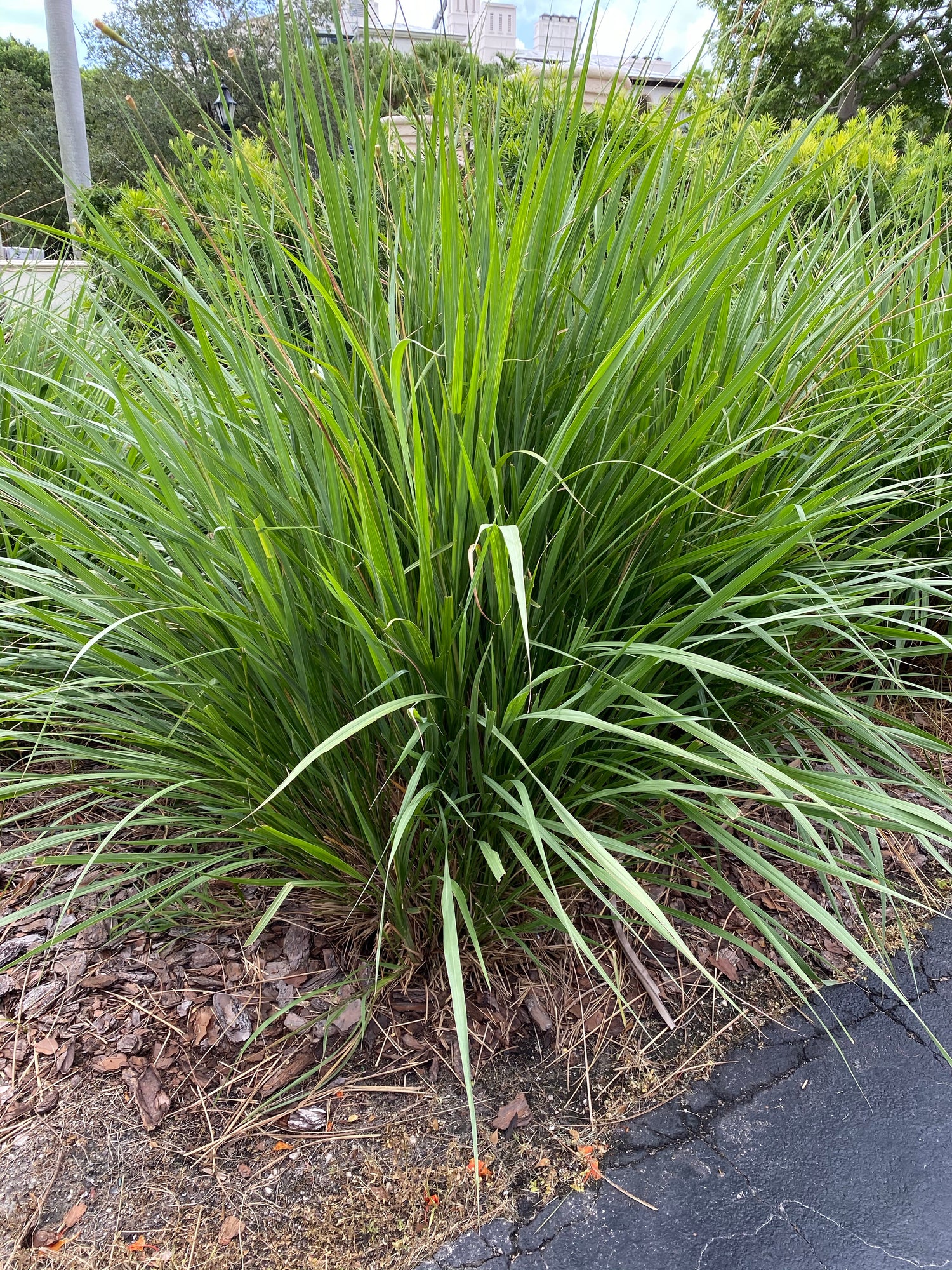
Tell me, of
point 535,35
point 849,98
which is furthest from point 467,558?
point 849,98

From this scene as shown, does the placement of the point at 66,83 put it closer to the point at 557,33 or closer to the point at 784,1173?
the point at 557,33

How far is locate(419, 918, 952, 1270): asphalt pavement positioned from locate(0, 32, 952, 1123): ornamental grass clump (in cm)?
14

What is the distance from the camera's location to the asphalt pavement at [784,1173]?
0.92 meters

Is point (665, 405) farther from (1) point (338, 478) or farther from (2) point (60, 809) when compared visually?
(2) point (60, 809)

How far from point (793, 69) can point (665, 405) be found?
13431mm

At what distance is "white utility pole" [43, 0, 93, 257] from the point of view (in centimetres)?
798

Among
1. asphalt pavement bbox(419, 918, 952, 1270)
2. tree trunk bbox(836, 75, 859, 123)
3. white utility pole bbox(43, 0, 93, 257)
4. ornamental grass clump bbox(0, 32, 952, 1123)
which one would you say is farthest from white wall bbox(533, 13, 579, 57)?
white utility pole bbox(43, 0, 93, 257)

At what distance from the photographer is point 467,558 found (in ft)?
3.43

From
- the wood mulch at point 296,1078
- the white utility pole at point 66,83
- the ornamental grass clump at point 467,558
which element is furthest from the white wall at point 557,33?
the white utility pole at point 66,83

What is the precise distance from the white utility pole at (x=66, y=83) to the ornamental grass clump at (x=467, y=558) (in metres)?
8.83

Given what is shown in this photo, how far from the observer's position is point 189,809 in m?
1.33

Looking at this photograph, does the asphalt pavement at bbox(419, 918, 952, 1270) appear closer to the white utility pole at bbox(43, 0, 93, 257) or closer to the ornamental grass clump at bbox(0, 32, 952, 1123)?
the ornamental grass clump at bbox(0, 32, 952, 1123)

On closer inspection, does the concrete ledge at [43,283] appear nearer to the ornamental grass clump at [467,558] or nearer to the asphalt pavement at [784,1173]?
the ornamental grass clump at [467,558]

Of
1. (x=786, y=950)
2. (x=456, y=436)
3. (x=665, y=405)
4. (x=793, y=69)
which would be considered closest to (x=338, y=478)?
(x=456, y=436)
